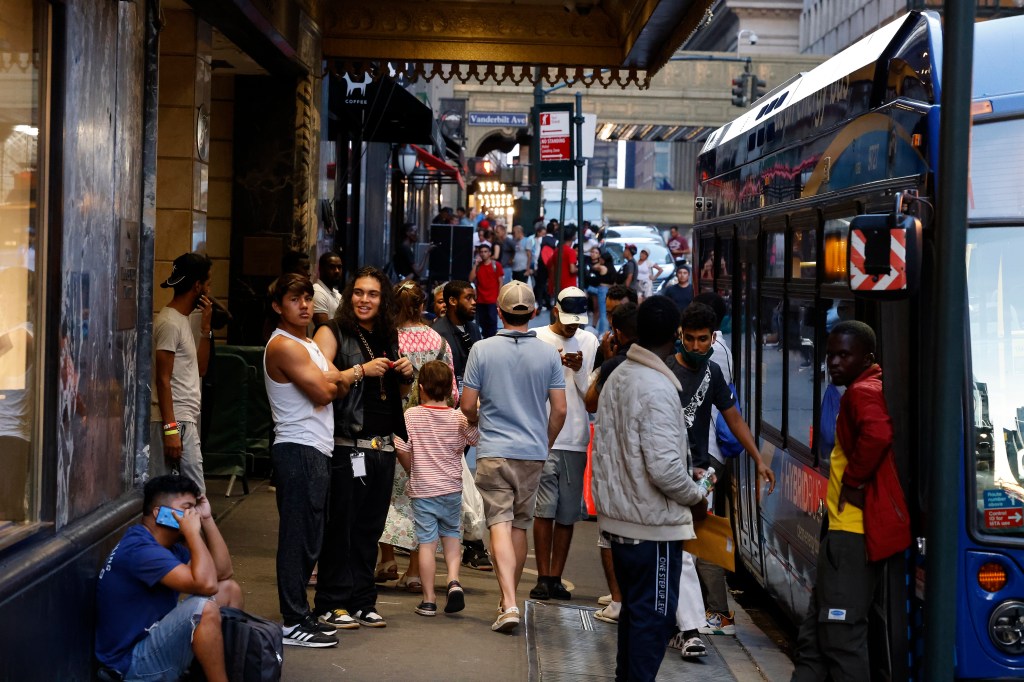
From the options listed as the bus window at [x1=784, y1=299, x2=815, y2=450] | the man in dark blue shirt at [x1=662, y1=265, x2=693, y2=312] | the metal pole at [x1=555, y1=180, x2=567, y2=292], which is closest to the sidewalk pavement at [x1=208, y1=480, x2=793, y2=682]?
the bus window at [x1=784, y1=299, x2=815, y2=450]

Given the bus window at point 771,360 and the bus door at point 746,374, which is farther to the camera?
the bus door at point 746,374

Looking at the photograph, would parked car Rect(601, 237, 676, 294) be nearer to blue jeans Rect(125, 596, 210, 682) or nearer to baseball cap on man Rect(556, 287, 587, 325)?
baseball cap on man Rect(556, 287, 587, 325)

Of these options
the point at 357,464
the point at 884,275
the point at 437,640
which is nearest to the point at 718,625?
the point at 437,640

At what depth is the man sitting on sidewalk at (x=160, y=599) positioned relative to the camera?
556 centimetres

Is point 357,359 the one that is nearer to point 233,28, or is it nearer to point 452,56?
point 233,28

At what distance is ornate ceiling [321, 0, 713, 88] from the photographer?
13.1m

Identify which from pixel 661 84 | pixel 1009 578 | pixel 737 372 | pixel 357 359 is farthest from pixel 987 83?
pixel 661 84

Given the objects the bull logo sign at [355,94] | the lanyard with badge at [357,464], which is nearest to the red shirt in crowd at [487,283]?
the bull logo sign at [355,94]

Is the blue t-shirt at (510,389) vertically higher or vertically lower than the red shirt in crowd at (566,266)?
lower

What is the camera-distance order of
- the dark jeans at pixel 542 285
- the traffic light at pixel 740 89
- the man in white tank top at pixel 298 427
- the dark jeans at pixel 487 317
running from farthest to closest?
1. the traffic light at pixel 740 89
2. the dark jeans at pixel 542 285
3. the dark jeans at pixel 487 317
4. the man in white tank top at pixel 298 427

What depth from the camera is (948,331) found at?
5.07 meters

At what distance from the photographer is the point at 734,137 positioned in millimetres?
9969

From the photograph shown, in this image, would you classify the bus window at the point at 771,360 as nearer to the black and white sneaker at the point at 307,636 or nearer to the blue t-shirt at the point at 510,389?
the blue t-shirt at the point at 510,389

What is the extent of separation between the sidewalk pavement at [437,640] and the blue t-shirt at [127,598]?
1106mm
